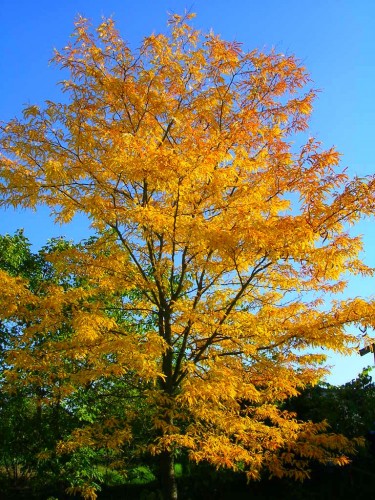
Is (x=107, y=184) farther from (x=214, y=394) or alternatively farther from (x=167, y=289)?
(x=214, y=394)

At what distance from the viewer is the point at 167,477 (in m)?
6.24

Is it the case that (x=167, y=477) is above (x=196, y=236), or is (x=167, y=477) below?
below

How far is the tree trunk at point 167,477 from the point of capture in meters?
6.22

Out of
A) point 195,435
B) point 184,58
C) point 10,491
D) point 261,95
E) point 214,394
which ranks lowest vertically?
point 10,491

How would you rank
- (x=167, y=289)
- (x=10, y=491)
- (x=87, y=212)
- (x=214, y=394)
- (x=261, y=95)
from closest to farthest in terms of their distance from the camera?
(x=214, y=394), (x=87, y=212), (x=261, y=95), (x=167, y=289), (x=10, y=491)

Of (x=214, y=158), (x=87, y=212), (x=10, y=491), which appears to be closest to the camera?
(x=214, y=158)

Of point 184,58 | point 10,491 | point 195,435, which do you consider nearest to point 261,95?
point 184,58

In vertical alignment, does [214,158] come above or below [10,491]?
above

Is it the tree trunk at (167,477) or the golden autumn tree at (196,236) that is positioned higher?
the golden autumn tree at (196,236)

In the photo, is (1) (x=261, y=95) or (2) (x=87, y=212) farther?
(1) (x=261, y=95)

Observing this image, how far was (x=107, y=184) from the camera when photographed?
20.9ft

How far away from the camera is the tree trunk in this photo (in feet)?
20.4

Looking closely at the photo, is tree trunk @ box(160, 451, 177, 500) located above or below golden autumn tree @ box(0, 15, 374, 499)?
below

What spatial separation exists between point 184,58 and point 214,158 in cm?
203
